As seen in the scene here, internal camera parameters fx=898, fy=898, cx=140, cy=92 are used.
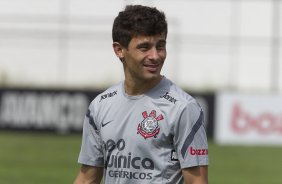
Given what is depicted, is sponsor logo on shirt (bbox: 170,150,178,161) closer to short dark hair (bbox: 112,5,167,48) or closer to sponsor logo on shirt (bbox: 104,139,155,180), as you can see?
sponsor logo on shirt (bbox: 104,139,155,180)

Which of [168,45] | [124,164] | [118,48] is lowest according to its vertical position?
[124,164]

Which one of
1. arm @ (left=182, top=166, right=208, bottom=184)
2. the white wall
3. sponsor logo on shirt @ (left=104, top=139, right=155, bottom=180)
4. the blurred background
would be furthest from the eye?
the white wall

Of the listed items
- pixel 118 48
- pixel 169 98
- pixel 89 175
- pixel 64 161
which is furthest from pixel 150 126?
pixel 64 161

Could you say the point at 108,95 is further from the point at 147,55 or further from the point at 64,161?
the point at 64,161

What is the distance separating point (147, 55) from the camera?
5191mm

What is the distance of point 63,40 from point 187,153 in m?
26.3

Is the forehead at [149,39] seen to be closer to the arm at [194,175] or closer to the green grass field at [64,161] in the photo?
the arm at [194,175]

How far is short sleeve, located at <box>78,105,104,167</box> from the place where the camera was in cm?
550

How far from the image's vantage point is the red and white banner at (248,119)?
22812 mm

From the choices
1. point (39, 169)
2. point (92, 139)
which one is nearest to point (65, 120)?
point (39, 169)

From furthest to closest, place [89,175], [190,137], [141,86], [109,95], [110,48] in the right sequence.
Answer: [110,48] < [89,175] < [109,95] < [141,86] < [190,137]

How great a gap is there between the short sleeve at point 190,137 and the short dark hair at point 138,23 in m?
0.48

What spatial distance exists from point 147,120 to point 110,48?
84.4 ft

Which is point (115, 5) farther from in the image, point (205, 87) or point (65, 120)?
point (65, 120)
